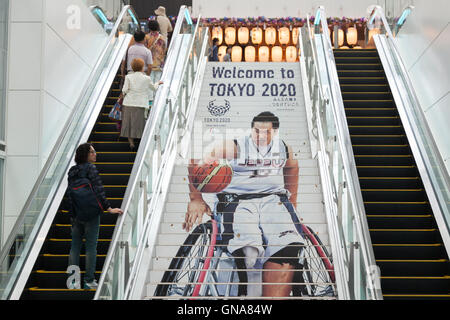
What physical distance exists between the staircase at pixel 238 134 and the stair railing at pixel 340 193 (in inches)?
9.7

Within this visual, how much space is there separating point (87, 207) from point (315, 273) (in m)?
2.35

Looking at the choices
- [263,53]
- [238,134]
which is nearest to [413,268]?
[238,134]

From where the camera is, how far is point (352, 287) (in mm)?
5438

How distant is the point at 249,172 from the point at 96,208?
10.5ft

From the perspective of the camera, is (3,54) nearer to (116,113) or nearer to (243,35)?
(116,113)

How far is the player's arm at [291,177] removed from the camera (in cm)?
771

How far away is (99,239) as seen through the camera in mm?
6531

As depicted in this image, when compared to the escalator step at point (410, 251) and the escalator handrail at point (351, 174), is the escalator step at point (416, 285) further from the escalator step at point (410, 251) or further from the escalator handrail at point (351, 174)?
the escalator handrail at point (351, 174)

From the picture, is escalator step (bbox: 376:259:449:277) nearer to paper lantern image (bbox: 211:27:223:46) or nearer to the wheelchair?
the wheelchair

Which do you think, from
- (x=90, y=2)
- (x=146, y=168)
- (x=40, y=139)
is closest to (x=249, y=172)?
(x=146, y=168)

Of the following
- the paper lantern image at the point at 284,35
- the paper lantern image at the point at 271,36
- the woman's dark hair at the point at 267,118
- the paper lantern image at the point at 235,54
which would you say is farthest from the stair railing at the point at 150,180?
the paper lantern image at the point at 271,36

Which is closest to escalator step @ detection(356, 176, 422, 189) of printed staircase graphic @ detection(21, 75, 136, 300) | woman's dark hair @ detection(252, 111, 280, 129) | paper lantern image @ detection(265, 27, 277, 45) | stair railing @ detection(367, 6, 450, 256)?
stair railing @ detection(367, 6, 450, 256)
